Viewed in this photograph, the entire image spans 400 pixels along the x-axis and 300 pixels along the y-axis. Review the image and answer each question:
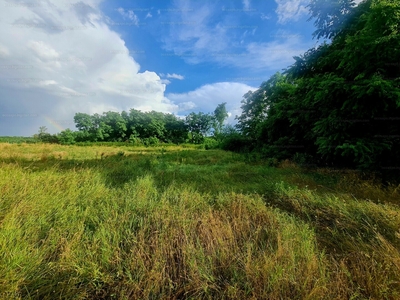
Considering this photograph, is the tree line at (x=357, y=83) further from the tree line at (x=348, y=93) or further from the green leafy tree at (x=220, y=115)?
the green leafy tree at (x=220, y=115)

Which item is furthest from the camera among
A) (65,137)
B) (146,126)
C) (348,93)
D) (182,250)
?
(146,126)

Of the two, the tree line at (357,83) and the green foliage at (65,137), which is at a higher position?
the tree line at (357,83)

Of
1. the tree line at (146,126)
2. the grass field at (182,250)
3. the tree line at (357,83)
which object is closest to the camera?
the grass field at (182,250)

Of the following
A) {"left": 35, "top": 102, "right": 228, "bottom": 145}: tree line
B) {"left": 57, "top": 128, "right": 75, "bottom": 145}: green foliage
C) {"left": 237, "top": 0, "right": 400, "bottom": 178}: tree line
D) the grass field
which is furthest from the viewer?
{"left": 35, "top": 102, "right": 228, "bottom": 145}: tree line

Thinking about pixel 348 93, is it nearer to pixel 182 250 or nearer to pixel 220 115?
pixel 182 250

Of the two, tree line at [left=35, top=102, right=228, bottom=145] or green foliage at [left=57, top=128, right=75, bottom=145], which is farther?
tree line at [left=35, top=102, right=228, bottom=145]

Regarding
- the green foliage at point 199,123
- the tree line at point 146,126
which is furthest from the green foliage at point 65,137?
the green foliage at point 199,123

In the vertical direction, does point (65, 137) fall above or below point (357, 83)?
below

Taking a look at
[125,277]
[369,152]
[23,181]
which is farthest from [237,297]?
[369,152]

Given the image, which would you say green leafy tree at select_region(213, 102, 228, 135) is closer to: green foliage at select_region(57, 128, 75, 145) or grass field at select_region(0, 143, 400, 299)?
green foliage at select_region(57, 128, 75, 145)

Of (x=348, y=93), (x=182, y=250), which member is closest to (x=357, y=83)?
(x=348, y=93)

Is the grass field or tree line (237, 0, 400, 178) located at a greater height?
tree line (237, 0, 400, 178)

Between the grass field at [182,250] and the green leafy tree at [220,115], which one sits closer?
the grass field at [182,250]

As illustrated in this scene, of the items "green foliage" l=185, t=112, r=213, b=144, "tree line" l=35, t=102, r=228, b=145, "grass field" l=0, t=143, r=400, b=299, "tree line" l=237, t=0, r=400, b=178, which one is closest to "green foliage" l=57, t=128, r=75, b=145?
"tree line" l=35, t=102, r=228, b=145
